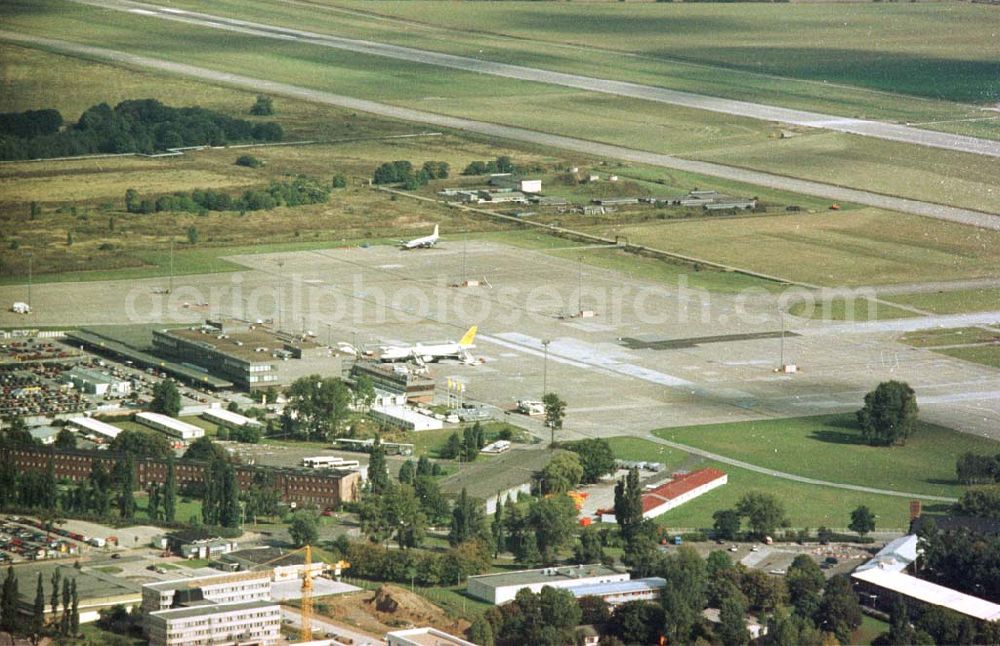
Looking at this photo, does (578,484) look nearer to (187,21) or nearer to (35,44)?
(35,44)

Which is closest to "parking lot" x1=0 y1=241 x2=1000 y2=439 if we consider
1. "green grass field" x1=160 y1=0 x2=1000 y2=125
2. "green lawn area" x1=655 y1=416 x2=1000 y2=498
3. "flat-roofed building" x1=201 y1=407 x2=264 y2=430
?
"green lawn area" x1=655 y1=416 x2=1000 y2=498

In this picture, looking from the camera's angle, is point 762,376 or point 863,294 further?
point 863,294

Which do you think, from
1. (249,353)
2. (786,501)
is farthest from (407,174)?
(786,501)

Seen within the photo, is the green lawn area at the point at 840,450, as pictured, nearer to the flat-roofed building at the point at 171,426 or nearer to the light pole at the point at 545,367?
Answer: the light pole at the point at 545,367

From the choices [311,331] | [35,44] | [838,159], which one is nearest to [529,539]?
[311,331]

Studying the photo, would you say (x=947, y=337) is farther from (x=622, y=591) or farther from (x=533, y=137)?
(x=533, y=137)

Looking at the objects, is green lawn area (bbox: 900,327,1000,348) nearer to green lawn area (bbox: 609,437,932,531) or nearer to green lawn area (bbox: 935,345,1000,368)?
green lawn area (bbox: 935,345,1000,368)

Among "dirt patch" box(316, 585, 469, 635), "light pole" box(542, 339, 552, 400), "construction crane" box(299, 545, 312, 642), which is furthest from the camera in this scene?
"light pole" box(542, 339, 552, 400)
